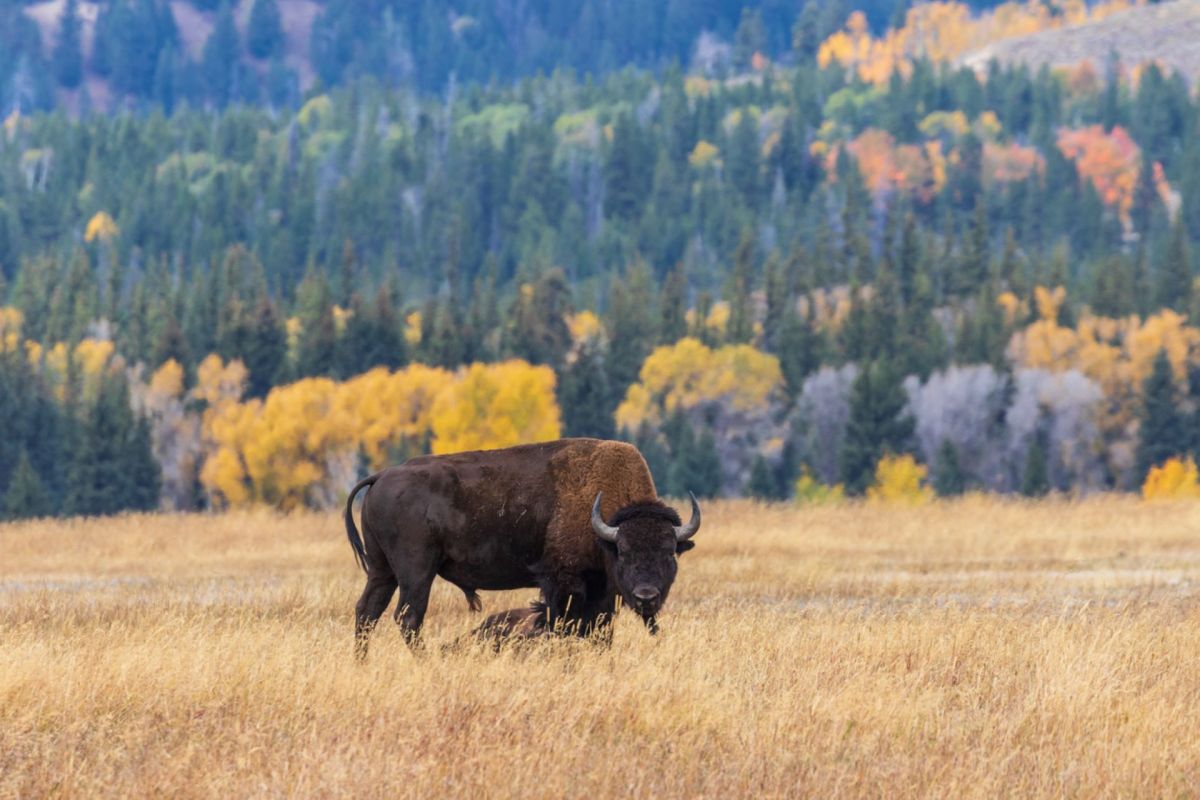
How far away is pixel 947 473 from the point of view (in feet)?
271

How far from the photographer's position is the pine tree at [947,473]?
82.2 meters

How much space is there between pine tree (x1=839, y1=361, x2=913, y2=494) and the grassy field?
6579cm

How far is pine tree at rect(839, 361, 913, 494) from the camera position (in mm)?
86250

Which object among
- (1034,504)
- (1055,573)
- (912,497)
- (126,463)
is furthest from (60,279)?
(1055,573)

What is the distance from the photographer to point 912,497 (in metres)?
71.6

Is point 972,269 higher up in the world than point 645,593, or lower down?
higher up

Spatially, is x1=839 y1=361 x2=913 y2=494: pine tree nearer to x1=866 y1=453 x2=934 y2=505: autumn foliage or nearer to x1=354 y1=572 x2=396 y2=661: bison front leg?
x1=866 y1=453 x2=934 y2=505: autumn foliage

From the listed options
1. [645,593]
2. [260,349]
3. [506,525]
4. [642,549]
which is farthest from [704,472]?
[645,593]

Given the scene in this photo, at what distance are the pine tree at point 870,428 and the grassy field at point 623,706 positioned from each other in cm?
6579

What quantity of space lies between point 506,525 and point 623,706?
3315mm

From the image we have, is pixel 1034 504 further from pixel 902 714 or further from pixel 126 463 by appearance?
pixel 126 463

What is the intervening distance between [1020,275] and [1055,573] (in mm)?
111124

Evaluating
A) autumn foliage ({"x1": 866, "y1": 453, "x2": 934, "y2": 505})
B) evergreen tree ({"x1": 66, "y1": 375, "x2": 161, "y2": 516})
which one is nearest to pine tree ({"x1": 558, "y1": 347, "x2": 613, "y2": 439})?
autumn foliage ({"x1": 866, "y1": 453, "x2": 934, "y2": 505})

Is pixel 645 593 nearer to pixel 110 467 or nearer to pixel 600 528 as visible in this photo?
pixel 600 528
